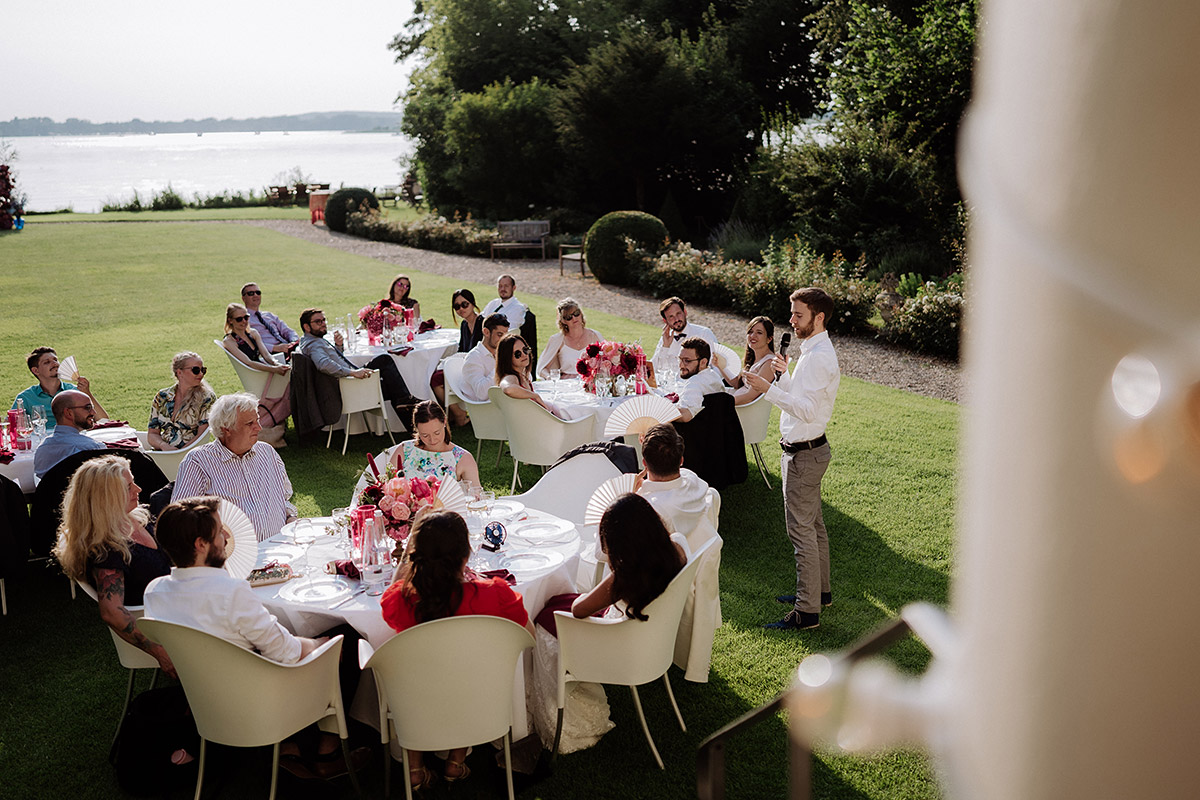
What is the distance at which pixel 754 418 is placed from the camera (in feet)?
25.5

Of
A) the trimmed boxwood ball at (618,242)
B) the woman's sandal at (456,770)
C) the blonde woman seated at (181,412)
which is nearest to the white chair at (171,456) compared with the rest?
the blonde woman seated at (181,412)

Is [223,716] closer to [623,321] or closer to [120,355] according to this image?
[120,355]

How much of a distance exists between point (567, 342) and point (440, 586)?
5.29 m

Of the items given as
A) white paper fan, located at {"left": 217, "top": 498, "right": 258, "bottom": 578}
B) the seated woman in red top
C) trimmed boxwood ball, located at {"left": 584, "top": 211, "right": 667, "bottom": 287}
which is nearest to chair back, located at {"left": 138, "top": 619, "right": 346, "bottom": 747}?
the seated woman in red top

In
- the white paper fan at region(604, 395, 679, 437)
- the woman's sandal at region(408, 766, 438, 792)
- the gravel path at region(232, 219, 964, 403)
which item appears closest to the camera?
the woman's sandal at region(408, 766, 438, 792)

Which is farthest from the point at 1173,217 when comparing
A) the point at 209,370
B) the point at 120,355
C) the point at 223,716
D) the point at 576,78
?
the point at 576,78

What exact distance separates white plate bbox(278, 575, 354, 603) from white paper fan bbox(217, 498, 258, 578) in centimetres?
30

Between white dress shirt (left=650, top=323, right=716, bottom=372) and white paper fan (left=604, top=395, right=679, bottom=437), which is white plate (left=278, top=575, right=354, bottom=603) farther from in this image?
white dress shirt (left=650, top=323, right=716, bottom=372)

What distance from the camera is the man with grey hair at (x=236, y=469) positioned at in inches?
204

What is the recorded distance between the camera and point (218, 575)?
12.4 feet

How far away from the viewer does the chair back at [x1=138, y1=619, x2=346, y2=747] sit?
3619 millimetres

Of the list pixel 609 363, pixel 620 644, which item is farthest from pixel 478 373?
pixel 620 644

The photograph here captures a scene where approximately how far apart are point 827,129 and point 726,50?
31.0ft

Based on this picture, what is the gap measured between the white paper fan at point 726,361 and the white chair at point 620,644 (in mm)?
4118
